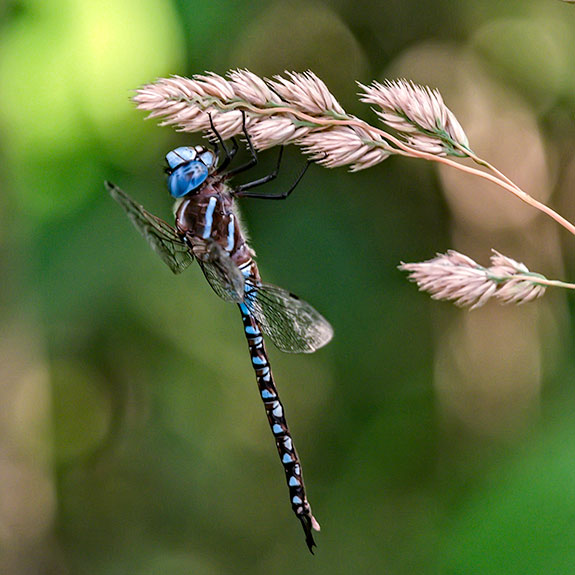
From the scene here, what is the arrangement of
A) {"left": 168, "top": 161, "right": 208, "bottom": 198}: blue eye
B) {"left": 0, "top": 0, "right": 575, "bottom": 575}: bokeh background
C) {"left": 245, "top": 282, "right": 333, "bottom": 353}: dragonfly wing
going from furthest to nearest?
1. {"left": 0, "top": 0, "right": 575, "bottom": 575}: bokeh background
2. {"left": 168, "top": 161, "right": 208, "bottom": 198}: blue eye
3. {"left": 245, "top": 282, "right": 333, "bottom": 353}: dragonfly wing

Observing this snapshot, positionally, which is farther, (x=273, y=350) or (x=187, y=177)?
(x=273, y=350)

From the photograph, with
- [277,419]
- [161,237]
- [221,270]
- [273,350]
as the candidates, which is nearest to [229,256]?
[221,270]

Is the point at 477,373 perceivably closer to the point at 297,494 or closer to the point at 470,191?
the point at 470,191

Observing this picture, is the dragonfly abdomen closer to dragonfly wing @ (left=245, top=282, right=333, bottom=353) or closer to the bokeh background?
dragonfly wing @ (left=245, top=282, right=333, bottom=353)

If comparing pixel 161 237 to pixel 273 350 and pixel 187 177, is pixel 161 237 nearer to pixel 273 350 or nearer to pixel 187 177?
pixel 187 177

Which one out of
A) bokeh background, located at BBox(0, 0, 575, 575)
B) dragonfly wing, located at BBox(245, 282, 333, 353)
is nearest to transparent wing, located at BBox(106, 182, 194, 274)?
dragonfly wing, located at BBox(245, 282, 333, 353)

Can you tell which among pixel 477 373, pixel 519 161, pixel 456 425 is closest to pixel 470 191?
pixel 519 161
